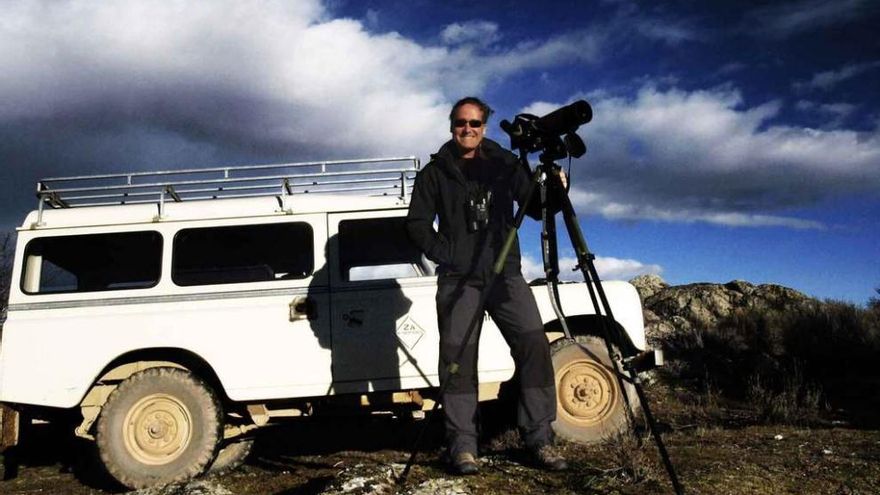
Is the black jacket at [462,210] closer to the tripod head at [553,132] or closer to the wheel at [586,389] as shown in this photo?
the tripod head at [553,132]

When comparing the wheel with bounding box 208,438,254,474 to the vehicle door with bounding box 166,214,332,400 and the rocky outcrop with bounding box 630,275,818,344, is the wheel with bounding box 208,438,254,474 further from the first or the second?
the rocky outcrop with bounding box 630,275,818,344

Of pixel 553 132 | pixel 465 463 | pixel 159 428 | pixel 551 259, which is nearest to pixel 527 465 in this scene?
pixel 465 463

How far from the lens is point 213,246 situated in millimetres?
5820

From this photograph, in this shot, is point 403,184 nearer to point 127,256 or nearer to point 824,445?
point 127,256

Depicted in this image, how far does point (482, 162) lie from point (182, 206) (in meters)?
3.02

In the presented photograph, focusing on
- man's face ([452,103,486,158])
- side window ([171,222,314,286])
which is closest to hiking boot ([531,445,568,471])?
man's face ([452,103,486,158])

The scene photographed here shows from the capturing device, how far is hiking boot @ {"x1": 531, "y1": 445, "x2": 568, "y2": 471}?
394 cm

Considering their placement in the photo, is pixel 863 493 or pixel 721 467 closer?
pixel 863 493

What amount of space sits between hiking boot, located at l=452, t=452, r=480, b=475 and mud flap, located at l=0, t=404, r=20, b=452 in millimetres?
3909

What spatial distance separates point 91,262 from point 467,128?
158 inches

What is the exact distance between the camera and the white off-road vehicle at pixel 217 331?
5266 millimetres

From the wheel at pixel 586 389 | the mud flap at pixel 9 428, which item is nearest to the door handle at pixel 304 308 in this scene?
the wheel at pixel 586 389

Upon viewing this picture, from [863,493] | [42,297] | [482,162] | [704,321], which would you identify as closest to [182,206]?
[42,297]

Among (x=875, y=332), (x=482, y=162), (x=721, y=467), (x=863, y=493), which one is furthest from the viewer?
(x=875, y=332)
